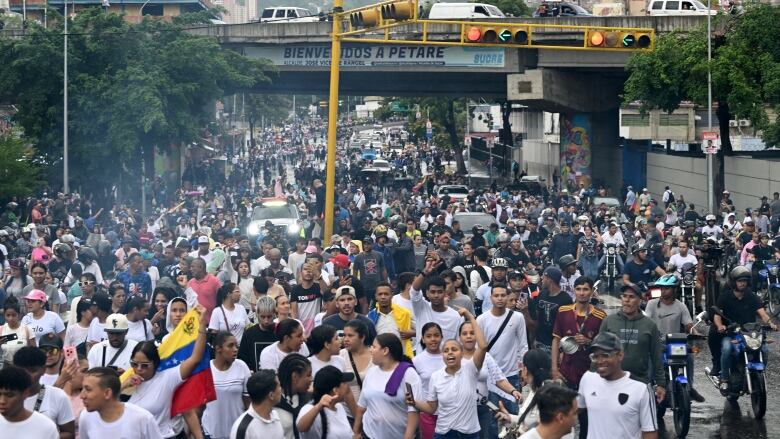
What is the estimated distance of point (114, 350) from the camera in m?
11.1

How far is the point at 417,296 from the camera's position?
43.1 feet

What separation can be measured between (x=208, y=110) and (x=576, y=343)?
4506cm

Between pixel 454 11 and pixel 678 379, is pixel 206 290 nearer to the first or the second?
pixel 678 379

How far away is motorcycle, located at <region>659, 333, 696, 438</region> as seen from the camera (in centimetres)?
1330

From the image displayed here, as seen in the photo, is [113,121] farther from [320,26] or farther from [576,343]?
[576,343]

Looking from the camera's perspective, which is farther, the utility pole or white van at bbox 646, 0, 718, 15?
white van at bbox 646, 0, 718, 15

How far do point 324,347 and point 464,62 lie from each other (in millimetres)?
42789

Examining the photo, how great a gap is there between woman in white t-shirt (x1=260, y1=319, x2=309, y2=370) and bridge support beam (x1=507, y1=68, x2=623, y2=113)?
40611 mm

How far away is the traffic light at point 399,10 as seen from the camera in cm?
2414

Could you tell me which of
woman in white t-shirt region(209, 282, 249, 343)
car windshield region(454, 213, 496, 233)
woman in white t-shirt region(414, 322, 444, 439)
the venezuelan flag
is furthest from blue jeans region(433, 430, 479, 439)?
car windshield region(454, 213, 496, 233)

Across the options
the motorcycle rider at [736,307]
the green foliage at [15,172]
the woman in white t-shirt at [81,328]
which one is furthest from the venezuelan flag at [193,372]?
the green foliage at [15,172]

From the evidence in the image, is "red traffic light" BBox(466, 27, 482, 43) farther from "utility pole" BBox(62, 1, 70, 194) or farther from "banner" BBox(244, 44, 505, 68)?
"banner" BBox(244, 44, 505, 68)

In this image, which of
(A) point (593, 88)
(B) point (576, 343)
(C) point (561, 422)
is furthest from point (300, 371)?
(A) point (593, 88)

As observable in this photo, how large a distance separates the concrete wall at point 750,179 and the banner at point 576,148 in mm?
12178
